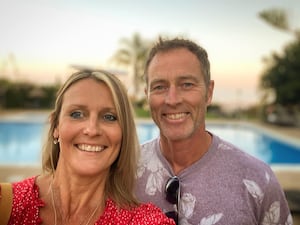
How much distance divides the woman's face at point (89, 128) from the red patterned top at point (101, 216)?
17 cm

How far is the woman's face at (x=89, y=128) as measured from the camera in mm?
1425

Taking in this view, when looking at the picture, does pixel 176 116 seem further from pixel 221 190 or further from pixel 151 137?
pixel 151 137

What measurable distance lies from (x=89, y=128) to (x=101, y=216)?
0.33 metres

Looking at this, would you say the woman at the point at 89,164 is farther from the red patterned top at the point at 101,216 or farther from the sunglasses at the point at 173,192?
the sunglasses at the point at 173,192

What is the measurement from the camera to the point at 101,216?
4.77ft

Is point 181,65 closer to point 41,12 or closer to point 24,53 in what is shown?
point 41,12

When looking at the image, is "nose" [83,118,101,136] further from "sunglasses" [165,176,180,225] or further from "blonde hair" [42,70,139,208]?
"sunglasses" [165,176,180,225]

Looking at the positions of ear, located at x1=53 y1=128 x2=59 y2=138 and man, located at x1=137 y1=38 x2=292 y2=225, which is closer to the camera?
ear, located at x1=53 y1=128 x2=59 y2=138

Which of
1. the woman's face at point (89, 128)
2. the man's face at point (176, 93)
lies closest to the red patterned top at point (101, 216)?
the woman's face at point (89, 128)

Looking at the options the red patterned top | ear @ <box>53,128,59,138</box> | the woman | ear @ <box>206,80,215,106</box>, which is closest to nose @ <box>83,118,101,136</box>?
the woman

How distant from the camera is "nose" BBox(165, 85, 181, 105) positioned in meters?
1.91

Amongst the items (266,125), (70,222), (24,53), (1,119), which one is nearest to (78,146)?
(70,222)

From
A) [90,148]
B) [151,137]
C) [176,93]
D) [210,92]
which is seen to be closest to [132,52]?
[151,137]

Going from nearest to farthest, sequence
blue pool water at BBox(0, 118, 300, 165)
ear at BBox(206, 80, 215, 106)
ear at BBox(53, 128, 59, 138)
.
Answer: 1. ear at BBox(53, 128, 59, 138)
2. ear at BBox(206, 80, 215, 106)
3. blue pool water at BBox(0, 118, 300, 165)
